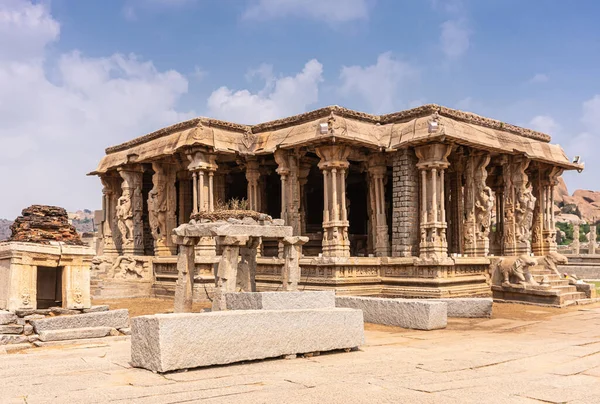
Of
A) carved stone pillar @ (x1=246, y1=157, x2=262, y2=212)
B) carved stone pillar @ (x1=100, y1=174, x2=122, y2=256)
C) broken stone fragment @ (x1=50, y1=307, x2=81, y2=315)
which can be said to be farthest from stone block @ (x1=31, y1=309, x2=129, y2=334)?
carved stone pillar @ (x1=100, y1=174, x2=122, y2=256)

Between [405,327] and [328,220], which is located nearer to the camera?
[405,327]

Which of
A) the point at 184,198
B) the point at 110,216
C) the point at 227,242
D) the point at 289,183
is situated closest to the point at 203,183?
the point at 289,183

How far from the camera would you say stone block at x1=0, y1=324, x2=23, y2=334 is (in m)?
9.86

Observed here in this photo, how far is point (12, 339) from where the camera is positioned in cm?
962

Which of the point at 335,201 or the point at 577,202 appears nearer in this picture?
the point at 335,201

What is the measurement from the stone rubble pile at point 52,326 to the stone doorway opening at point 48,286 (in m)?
1.90

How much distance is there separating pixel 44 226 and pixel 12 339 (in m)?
5.91

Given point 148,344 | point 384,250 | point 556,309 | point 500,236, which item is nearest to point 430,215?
point 384,250

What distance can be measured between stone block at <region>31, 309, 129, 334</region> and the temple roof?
853cm

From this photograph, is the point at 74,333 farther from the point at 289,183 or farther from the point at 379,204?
the point at 379,204

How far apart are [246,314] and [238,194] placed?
20.0 meters

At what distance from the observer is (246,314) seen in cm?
680

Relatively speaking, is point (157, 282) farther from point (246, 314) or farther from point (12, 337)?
point (246, 314)

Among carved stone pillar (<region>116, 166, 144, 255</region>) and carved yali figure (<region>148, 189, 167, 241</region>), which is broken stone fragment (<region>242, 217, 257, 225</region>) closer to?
carved yali figure (<region>148, 189, 167, 241</region>)
